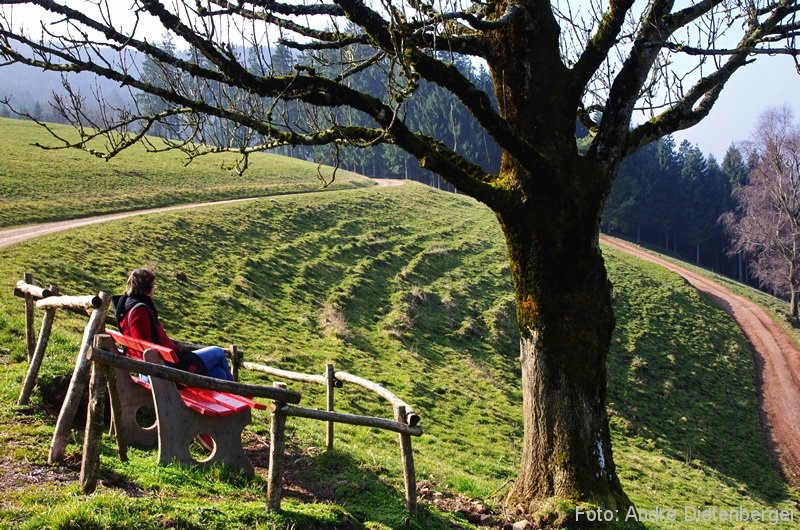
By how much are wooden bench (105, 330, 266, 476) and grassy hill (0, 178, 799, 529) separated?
0.31m

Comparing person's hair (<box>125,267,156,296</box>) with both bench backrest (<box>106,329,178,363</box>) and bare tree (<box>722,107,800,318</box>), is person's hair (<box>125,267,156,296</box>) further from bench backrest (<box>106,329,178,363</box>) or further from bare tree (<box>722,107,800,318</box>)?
bare tree (<box>722,107,800,318</box>)

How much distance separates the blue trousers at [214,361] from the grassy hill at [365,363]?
58.3 inches

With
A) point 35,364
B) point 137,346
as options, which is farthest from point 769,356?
point 35,364

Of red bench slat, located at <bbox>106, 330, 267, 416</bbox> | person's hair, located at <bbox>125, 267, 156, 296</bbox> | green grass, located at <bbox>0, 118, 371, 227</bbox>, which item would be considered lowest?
red bench slat, located at <bbox>106, 330, 267, 416</bbox>

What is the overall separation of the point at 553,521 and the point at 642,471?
11611 millimetres

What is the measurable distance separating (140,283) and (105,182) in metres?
35.8

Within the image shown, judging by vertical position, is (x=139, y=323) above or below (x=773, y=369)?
above

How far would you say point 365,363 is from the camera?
20969 millimetres

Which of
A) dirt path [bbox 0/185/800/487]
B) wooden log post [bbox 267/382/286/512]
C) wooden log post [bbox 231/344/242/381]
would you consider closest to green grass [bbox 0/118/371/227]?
dirt path [bbox 0/185/800/487]

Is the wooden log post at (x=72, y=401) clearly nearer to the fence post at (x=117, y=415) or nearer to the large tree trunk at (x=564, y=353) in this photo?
the fence post at (x=117, y=415)

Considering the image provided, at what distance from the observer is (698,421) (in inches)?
981

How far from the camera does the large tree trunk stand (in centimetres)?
797

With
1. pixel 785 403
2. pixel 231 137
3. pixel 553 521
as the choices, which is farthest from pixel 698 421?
pixel 231 137

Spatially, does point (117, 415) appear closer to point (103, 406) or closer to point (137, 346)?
point (137, 346)
